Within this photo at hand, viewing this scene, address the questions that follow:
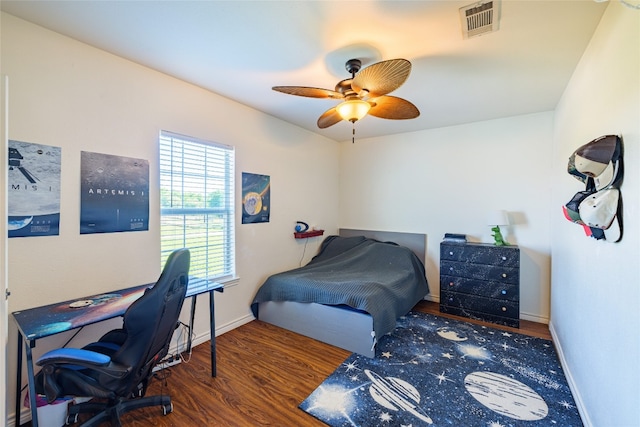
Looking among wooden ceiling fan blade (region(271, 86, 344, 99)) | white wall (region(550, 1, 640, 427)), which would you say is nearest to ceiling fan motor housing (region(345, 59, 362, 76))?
wooden ceiling fan blade (region(271, 86, 344, 99))

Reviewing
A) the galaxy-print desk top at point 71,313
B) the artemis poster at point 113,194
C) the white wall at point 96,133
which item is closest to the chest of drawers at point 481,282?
the white wall at point 96,133

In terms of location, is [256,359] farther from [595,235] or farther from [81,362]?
[595,235]

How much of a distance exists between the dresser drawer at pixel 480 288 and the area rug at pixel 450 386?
431 mm

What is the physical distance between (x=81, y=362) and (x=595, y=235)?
2754 mm

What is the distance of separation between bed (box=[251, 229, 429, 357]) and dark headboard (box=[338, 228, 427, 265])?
14mm

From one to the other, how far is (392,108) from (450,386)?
87.2 inches

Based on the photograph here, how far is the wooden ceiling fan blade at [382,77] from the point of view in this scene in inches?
64.5

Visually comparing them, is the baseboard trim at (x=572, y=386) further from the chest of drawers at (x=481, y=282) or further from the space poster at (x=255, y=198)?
the space poster at (x=255, y=198)

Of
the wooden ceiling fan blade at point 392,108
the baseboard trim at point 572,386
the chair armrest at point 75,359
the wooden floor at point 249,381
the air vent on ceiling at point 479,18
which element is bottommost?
the wooden floor at point 249,381

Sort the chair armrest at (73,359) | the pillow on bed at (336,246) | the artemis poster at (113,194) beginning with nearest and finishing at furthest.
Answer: the chair armrest at (73,359) < the artemis poster at (113,194) < the pillow on bed at (336,246)

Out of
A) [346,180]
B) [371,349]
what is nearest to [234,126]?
[346,180]

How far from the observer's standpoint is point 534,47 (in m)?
1.95

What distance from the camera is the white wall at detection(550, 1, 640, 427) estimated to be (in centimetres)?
116

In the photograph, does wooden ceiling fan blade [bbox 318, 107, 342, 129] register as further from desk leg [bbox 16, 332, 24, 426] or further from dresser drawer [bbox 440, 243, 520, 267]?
desk leg [bbox 16, 332, 24, 426]
